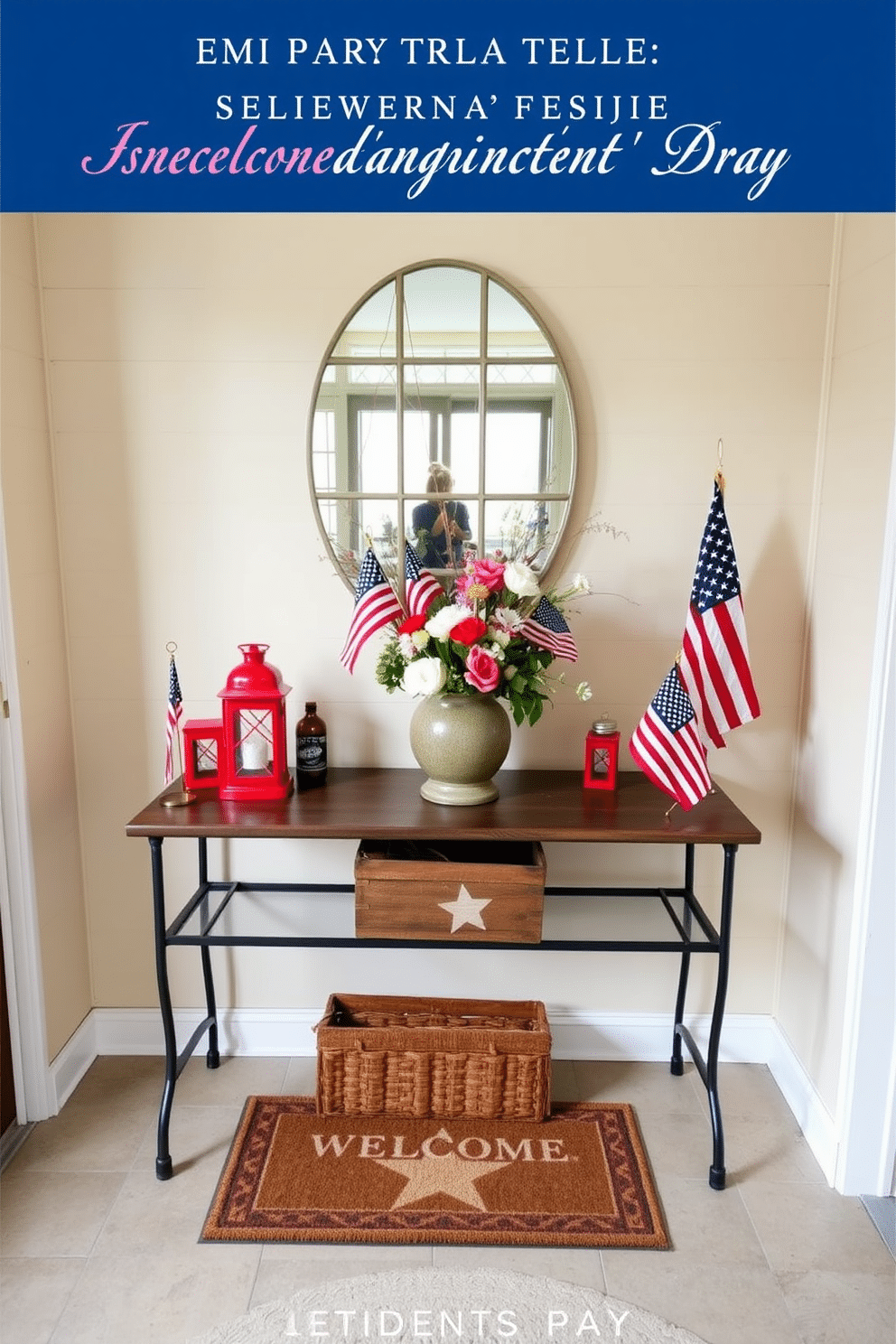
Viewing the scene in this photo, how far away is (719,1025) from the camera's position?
2.24 m

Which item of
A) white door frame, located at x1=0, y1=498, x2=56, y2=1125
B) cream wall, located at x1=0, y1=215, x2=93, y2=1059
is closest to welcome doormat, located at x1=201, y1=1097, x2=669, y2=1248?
white door frame, located at x1=0, y1=498, x2=56, y2=1125

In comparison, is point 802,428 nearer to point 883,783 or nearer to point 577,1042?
point 883,783

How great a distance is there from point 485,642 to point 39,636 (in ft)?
3.61

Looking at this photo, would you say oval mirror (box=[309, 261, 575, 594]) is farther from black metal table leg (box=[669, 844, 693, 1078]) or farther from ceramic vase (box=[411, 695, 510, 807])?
black metal table leg (box=[669, 844, 693, 1078])

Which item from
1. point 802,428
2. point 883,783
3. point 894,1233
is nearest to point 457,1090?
point 894,1233

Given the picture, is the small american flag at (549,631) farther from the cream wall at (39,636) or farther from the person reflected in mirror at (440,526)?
the cream wall at (39,636)

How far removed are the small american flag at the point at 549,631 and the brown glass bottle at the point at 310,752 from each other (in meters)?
0.58

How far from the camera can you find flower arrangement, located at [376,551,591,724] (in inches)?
81.9

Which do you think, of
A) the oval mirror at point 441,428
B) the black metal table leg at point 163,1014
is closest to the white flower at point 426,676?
the oval mirror at point 441,428

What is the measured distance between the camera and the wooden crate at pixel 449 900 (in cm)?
212

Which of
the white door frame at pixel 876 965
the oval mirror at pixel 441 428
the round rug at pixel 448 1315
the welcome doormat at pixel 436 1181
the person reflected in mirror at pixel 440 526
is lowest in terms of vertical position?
the round rug at pixel 448 1315

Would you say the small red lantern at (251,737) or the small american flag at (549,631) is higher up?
the small american flag at (549,631)
